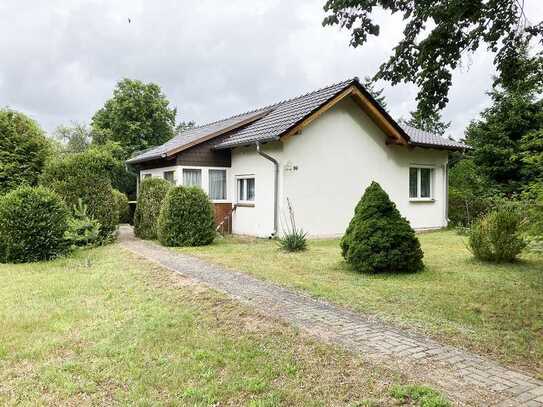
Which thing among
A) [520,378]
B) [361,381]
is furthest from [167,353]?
[520,378]

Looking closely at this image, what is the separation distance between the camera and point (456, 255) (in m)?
10.3

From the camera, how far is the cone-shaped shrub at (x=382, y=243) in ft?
26.0

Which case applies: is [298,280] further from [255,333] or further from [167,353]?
[167,353]

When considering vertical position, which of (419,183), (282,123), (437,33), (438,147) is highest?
(282,123)

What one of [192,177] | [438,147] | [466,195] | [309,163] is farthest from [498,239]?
[192,177]

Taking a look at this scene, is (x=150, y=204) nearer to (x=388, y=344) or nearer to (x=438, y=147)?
(x=388, y=344)

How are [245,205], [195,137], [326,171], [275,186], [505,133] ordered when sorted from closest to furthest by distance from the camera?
[275,186] → [326,171] → [245,205] → [195,137] → [505,133]

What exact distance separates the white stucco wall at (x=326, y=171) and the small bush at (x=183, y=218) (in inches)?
98.3

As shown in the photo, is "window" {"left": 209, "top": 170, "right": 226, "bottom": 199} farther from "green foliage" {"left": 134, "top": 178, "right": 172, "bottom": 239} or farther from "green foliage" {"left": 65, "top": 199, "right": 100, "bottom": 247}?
"green foliage" {"left": 65, "top": 199, "right": 100, "bottom": 247}

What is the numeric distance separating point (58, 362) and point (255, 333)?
193 centimetres

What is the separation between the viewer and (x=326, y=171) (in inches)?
558

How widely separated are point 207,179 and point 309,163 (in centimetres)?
398

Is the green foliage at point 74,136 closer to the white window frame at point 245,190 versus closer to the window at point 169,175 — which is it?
the window at point 169,175

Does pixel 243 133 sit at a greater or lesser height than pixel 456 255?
greater
